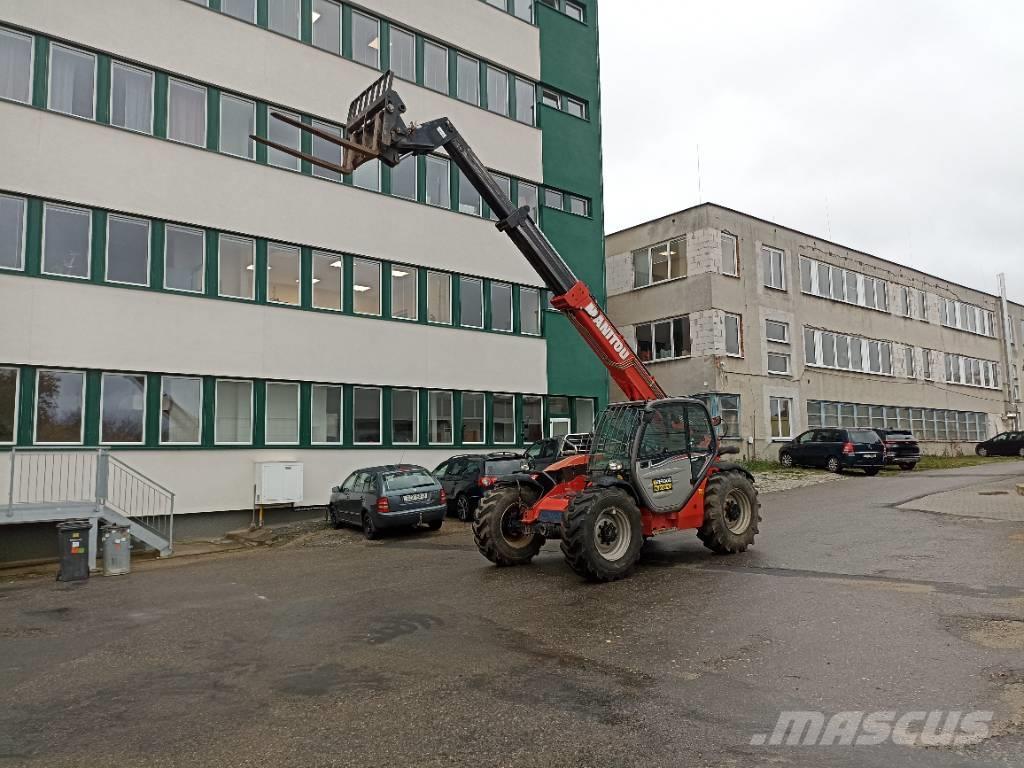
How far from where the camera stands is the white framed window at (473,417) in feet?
75.7

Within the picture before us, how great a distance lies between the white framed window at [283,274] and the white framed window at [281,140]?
2079 mm

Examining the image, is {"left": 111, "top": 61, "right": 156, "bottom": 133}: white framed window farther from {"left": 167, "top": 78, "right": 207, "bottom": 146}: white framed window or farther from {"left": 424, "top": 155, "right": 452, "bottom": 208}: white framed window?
{"left": 424, "top": 155, "right": 452, "bottom": 208}: white framed window

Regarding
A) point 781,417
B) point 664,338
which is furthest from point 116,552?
point 781,417

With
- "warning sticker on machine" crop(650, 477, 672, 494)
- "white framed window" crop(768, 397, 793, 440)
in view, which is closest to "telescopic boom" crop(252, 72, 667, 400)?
"warning sticker on machine" crop(650, 477, 672, 494)

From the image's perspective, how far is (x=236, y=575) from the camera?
40.2 ft

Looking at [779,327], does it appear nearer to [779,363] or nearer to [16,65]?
[779,363]

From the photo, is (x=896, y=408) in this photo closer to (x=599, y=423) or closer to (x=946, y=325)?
(x=946, y=325)

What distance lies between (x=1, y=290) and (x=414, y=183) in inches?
421

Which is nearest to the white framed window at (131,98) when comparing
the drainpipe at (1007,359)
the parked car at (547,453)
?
the parked car at (547,453)

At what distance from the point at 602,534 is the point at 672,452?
1.80 metres

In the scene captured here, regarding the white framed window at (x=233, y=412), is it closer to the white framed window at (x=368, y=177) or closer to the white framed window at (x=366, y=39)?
the white framed window at (x=368, y=177)

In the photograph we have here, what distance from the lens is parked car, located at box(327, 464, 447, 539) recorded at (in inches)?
629

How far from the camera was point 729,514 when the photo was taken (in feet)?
38.8

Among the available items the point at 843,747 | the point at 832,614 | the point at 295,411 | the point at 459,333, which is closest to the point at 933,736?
the point at 843,747
